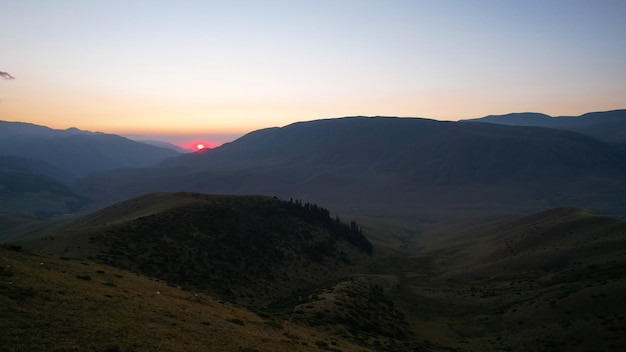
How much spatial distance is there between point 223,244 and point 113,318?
1698 inches

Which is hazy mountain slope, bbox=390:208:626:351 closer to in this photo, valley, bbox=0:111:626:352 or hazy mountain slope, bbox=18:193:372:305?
valley, bbox=0:111:626:352

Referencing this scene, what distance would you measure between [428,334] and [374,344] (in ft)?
40.6

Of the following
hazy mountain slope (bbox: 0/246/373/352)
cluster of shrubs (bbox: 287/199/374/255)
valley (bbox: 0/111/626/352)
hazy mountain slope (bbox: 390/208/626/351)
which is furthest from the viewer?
cluster of shrubs (bbox: 287/199/374/255)

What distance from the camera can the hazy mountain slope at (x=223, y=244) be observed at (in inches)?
1855

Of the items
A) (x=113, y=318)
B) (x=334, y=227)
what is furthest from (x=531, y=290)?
(x=334, y=227)

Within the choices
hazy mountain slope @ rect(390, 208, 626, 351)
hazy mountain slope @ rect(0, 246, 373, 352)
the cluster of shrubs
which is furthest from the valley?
the cluster of shrubs

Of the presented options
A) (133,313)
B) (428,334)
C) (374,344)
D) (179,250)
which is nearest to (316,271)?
(179,250)

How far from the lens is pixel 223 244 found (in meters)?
61.8

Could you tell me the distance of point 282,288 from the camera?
182ft

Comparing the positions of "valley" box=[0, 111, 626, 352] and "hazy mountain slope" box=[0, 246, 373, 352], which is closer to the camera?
"hazy mountain slope" box=[0, 246, 373, 352]

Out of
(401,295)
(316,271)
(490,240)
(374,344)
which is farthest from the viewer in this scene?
(490,240)

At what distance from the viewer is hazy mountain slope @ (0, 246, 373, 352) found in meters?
16.0

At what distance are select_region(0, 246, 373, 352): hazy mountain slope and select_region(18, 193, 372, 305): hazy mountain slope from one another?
59.4ft

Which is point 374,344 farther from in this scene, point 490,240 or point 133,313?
point 490,240
